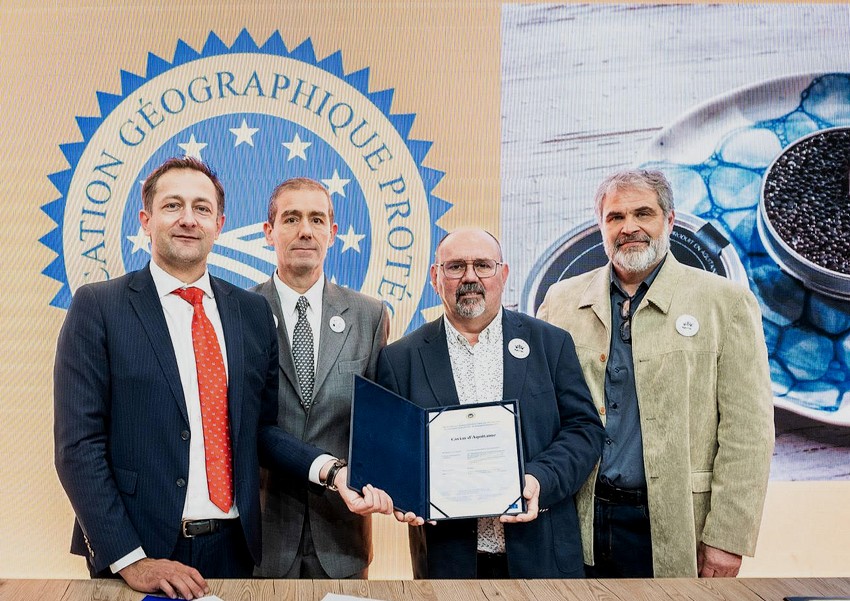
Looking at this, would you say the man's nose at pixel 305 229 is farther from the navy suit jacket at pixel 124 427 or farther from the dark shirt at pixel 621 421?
the dark shirt at pixel 621 421

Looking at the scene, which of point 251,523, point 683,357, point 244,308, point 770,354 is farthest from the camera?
point 770,354

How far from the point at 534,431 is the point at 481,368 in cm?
28

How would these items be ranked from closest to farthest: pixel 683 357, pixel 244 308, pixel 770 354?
pixel 244 308 < pixel 683 357 < pixel 770 354

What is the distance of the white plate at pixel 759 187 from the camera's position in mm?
3885

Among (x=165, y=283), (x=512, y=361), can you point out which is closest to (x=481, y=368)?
(x=512, y=361)

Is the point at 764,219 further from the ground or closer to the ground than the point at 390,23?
closer to the ground

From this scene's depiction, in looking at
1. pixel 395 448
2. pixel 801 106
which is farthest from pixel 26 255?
pixel 801 106

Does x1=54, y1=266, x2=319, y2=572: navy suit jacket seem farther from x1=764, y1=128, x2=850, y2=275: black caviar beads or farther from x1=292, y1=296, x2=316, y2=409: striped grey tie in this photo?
x1=764, y1=128, x2=850, y2=275: black caviar beads

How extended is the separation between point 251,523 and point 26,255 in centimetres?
230

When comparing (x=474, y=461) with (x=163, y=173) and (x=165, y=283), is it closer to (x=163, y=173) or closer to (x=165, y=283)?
(x=165, y=283)

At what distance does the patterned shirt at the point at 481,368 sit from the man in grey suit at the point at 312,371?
0.38 meters

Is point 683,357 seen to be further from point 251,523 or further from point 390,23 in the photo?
point 390,23

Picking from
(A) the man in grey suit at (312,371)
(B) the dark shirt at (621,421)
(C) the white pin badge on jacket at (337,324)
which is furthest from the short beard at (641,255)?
(C) the white pin badge on jacket at (337,324)

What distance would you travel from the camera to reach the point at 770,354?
3.88 metres
